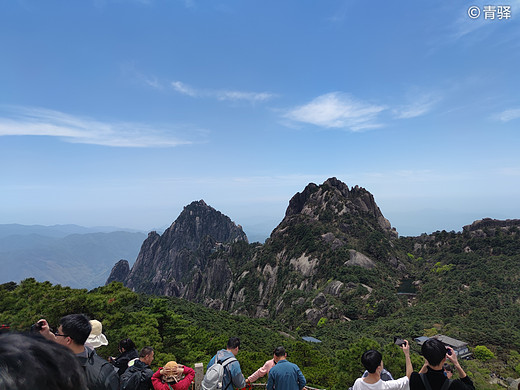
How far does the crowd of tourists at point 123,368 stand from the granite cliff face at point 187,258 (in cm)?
9060

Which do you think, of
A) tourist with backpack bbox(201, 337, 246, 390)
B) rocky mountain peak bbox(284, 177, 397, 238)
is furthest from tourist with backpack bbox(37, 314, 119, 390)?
rocky mountain peak bbox(284, 177, 397, 238)

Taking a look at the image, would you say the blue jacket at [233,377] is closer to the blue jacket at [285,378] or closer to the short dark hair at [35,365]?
the blue jacket at [285,378]

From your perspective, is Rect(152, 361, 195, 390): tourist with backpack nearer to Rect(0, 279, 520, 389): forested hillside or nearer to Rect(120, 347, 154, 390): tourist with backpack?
Rect(120, 347, 154, 390): tourist with backpack

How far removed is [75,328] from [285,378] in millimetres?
4014

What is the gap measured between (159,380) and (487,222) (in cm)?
10123

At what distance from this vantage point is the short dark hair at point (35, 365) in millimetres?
1132

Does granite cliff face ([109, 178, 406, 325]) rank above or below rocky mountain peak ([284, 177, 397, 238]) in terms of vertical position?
below

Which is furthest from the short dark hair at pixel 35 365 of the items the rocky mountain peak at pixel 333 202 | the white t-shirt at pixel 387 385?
the rocky mountain peak at pixel 333 202

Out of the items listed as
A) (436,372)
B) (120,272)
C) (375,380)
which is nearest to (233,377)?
(375,380)

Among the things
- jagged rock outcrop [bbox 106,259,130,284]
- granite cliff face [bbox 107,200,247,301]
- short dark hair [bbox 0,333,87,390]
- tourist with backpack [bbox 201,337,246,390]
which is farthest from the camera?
jagged rock outcrop [bbox 106,259,130,284]

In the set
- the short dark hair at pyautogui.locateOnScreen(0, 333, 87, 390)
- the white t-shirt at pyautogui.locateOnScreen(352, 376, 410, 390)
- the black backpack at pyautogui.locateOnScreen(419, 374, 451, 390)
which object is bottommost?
the white t-shirt at pyautogui.locateOnScreen(352, 376, 410, 390)

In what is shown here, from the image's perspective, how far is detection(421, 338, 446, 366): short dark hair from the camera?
4.07 metres

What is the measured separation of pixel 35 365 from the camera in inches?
47.5

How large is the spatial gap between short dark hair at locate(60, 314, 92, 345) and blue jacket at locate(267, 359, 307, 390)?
144 inches
